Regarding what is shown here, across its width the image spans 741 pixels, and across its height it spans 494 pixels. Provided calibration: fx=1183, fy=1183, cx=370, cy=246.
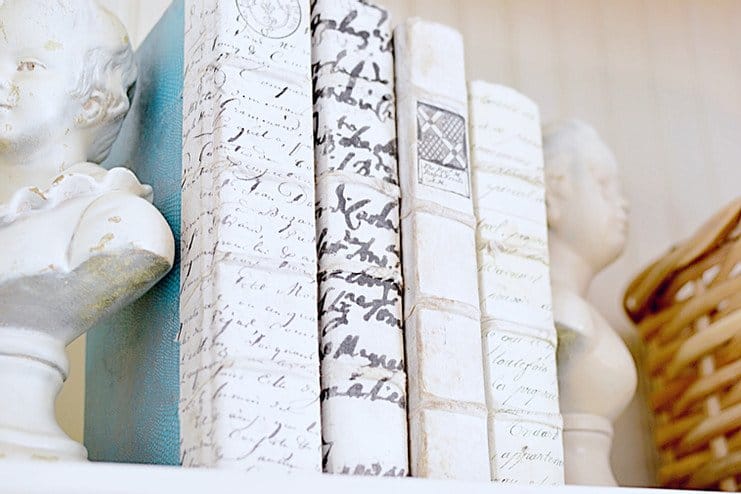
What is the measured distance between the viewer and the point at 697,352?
854mm

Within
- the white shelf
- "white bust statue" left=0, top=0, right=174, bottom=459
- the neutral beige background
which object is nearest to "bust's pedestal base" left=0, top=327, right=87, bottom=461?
"white bust statue" left=0, top=0, right=174, bottom=459

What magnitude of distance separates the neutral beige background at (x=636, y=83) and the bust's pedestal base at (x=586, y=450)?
0.20m

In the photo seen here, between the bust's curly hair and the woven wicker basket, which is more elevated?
the bust's curly hair

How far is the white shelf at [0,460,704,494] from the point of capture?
0.47m

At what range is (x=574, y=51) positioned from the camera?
1126 mm

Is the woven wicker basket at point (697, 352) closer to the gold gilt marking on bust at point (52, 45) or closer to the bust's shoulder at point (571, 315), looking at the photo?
the bust's shoulder at point (571, 315)

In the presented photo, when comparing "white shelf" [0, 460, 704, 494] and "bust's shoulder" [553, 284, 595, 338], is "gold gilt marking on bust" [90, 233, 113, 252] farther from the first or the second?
"bust's shoulder" [553, 284, 595, 338]

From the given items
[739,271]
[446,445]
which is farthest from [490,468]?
[739,271]

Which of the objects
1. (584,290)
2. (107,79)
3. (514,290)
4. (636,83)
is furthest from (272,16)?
(636,83)

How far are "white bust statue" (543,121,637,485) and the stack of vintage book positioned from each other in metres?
0.07

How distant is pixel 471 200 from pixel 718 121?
0.50 meters

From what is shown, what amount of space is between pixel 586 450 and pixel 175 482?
393 millimetres

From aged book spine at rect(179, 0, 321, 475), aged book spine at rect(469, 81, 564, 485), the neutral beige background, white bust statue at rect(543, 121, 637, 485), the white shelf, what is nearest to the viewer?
the white shelf

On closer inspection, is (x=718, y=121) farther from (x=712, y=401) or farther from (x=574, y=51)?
(x=712, y=401)
